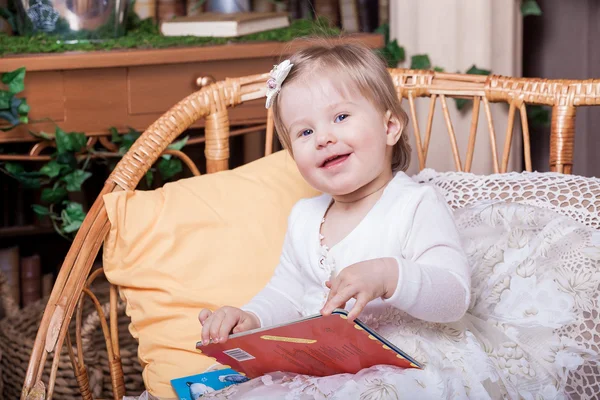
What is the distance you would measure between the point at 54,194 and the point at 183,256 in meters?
0.68

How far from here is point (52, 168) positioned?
187cm

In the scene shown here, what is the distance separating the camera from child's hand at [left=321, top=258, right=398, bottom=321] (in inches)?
37.7

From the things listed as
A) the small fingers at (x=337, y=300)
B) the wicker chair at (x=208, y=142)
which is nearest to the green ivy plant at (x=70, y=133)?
the wicker chair at (x=208, y=142)

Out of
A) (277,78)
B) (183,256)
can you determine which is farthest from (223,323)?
(277,78)

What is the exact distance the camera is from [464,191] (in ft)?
4.72

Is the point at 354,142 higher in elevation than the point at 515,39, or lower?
lower

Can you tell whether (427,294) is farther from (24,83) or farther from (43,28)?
(43,28)

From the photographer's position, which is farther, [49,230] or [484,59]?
[49,230]

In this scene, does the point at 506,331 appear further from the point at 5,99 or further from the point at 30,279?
the point at 30,279

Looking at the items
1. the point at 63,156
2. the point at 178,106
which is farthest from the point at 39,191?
the point at 178,106

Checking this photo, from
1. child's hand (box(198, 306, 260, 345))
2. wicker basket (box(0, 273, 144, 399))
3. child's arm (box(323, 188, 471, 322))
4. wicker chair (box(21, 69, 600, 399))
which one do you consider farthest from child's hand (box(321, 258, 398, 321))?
wicker basket (box(0, 273, 144, 399))

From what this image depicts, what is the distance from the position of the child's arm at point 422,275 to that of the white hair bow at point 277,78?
0.26m

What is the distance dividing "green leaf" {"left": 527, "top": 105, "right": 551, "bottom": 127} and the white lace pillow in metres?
0.76

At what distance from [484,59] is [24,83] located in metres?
1.04
